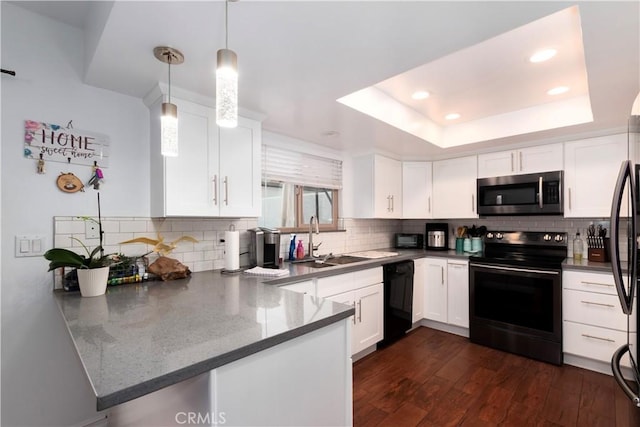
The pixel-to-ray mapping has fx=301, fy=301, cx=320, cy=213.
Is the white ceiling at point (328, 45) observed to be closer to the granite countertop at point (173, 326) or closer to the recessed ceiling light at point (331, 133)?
the recessed ceiling light at point (331, 133)

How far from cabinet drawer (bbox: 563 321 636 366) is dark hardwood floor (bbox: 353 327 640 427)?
16 cm

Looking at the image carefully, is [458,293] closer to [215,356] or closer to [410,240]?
[410,240]

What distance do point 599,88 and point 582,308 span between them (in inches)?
70.8

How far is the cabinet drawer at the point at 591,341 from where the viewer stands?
2430 millimetres

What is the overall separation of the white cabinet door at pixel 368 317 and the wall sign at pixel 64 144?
2.15 m

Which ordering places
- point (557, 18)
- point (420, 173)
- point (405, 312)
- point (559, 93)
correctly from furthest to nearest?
1. point (420, 173)
2. point (405, 312)
3. point (559, 93)
4. point (557, 18)

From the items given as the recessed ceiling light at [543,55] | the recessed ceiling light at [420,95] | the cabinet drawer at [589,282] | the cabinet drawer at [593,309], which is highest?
the recessed ceiling light at [420,95]

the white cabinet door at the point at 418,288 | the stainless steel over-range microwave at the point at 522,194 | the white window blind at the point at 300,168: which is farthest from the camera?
the white cabinet door at the point at 418,288

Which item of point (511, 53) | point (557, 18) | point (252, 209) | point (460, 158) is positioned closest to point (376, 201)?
point (460, 158)

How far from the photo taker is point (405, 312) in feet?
10.5

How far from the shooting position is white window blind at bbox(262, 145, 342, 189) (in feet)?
9.36

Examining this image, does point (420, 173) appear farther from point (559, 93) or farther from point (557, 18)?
point (557, 18)

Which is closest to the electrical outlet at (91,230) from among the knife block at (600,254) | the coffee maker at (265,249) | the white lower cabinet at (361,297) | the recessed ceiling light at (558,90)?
the coffee maker at (265,249)

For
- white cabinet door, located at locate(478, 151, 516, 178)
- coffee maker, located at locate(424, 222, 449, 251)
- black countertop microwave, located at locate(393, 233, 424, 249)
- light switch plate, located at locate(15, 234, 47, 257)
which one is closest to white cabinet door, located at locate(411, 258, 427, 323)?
coffee maker, located at locate(424, 222, 449, 251)
